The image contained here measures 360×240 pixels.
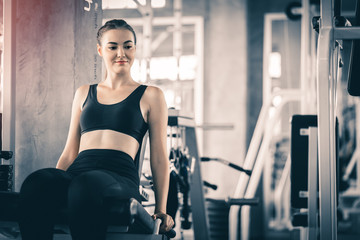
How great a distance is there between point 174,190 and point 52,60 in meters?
0.78

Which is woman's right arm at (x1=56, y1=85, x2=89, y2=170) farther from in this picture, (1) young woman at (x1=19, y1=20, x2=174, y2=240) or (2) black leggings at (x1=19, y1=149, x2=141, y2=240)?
(2) black leggings at (x1=19, y1=149, x2=141, y2=240)

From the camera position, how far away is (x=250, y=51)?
17.4 feet

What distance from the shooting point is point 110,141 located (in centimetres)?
145

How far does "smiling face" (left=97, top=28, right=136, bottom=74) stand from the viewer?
1.54 metres

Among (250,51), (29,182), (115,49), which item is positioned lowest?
(29,182)

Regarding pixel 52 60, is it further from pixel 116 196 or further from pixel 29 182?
pixel 116 196

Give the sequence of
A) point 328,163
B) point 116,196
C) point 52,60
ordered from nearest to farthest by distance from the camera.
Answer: point 116,196, point 328,163, point 52,60

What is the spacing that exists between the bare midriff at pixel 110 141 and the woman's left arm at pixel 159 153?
0.08m

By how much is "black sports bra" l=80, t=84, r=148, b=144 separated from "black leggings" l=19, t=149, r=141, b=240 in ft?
0.54

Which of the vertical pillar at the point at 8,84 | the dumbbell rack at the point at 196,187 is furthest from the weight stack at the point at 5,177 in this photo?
the dumbbell rack at the point at 196,187

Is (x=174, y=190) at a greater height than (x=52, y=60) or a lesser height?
lesser

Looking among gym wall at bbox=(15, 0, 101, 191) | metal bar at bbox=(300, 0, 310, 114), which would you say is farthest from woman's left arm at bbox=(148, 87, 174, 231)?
metal bar at bbox=(300, 0, 310, 114)

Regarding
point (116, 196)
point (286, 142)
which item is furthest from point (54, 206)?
point (286, 142)

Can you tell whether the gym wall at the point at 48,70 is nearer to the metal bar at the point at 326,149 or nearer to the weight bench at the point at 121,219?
the weight bench at the point at 121,219
